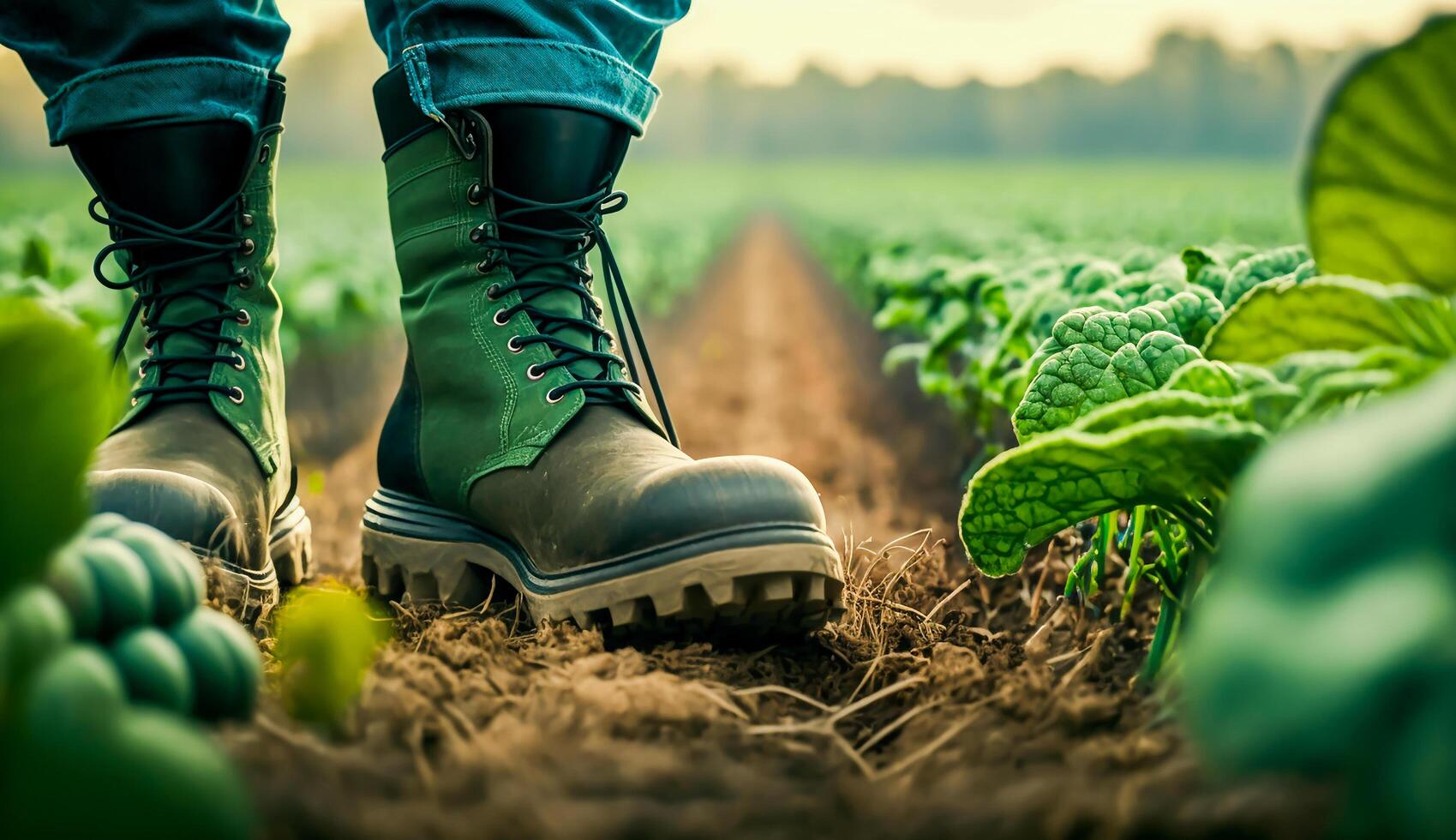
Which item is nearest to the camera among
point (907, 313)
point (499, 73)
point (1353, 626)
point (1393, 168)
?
point (1353, 626)

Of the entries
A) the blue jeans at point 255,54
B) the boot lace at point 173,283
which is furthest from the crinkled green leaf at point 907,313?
the boot lace at point 173,283

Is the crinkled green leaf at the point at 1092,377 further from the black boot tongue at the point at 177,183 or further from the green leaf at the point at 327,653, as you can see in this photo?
the black boot tongue at the point at 177,183

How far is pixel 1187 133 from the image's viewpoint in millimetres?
91688

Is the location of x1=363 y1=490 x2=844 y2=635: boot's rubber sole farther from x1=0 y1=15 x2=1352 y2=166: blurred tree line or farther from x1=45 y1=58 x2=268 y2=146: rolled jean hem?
x1=0 y1=15 x2=1352 y2=166: blurred tree line

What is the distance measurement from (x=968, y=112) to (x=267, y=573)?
112874 millimetres

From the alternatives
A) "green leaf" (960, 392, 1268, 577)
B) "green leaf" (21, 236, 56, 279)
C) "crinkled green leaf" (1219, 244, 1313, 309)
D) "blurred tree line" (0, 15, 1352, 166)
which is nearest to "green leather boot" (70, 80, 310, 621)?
"green leaf" (960, 392, 1268, 577)

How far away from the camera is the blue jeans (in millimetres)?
1380

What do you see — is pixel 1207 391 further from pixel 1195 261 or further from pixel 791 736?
pixel 1195 261

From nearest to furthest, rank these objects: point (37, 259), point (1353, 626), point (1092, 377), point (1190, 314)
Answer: point (1353, 626)
point (1092, 377)
point (1190, 314)
point (37, 259)

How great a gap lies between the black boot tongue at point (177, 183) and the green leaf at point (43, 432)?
3.37ft

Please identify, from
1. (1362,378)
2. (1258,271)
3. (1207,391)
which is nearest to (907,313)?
(1258,271)

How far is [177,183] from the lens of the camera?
4.94 ft

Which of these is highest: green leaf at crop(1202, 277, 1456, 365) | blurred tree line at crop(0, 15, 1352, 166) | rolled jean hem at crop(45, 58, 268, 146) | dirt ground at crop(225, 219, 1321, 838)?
blurred tree line at crop(0, 15, 1352, 166)

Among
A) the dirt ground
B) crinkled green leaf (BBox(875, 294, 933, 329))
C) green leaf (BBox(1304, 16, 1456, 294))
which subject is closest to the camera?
the dirt ground
